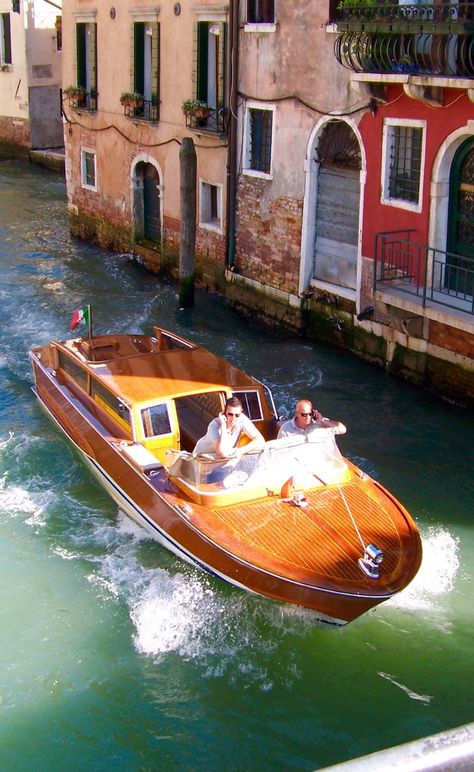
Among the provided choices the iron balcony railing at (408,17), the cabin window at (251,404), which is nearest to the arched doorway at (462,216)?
the iron balcony railing at (408,17)

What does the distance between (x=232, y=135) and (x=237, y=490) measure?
791 cm

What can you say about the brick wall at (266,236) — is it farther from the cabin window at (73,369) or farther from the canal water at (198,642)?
the cabin window at (73,369)

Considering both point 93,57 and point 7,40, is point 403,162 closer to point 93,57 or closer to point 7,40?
point 93,57

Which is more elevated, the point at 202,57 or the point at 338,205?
the point at 202,57

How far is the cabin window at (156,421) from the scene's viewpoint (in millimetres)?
7824

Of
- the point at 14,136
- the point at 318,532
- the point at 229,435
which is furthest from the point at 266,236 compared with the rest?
the point at 14,136

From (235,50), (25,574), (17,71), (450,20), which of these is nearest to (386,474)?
(25,574)

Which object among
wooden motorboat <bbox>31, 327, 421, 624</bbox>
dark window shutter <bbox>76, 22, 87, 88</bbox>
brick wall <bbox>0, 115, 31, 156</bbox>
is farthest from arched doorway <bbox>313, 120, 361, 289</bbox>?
brick wall <bbox>0, 115, 31, 156</bbox>

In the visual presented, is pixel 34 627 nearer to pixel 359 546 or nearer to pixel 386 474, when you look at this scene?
pixel 359 546

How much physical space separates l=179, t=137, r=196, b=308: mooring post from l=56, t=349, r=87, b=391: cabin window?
4.54 m

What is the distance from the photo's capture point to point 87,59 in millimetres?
17281

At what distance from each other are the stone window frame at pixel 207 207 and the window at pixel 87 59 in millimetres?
3860

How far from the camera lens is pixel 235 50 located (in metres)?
13.0

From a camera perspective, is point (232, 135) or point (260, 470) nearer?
point (260, 470)
